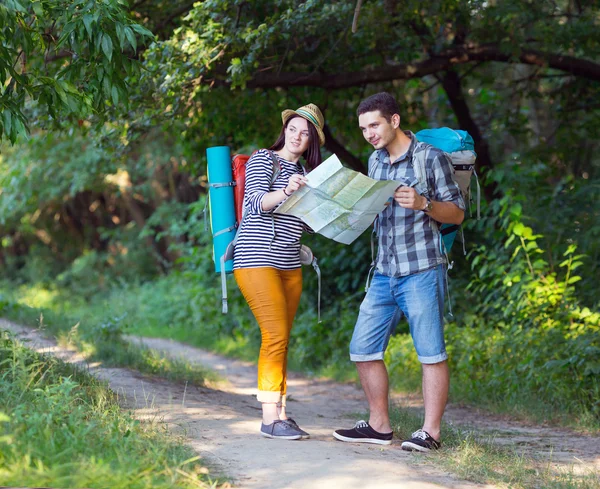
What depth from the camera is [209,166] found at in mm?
5438

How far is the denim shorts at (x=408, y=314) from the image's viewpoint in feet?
16.2

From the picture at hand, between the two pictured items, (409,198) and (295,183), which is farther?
(295,183)

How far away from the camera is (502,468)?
4.62m

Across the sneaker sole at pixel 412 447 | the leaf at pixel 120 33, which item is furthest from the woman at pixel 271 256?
the leaf at pixel 120 33

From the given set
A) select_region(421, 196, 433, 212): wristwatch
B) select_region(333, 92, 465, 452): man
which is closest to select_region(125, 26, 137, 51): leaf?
select_region(333, 92, 465, 452): man

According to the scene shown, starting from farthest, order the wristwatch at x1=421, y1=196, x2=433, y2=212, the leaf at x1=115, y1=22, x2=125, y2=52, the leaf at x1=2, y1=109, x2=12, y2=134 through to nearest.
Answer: the leaf at x1=115, y1=22, x2=125, y2=52, the leaf at x1=2, y1=109, x2=12, y2=134, the wristwatch at x1=421, y1=196, x2=433, y2=212

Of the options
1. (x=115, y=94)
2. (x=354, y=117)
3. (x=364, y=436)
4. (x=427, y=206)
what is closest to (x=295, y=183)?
(x=427, y=206)

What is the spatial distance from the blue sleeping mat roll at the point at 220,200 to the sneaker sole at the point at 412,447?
1583 millimetres

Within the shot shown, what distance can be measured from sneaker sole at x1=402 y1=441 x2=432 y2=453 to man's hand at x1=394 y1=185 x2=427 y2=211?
144cm

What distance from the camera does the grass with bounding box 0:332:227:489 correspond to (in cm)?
350

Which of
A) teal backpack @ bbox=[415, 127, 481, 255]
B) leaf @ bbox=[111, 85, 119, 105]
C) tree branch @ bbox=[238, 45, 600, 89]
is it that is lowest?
teal backpack @ bbox=[415, 127, 481, 255]

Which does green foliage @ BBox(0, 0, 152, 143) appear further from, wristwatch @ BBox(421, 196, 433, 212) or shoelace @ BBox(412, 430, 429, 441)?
shoelace @ BBox(412, 430, 429, 441)

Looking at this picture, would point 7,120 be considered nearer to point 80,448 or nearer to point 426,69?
point 80,448

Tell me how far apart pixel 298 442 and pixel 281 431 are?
0.16 metres
